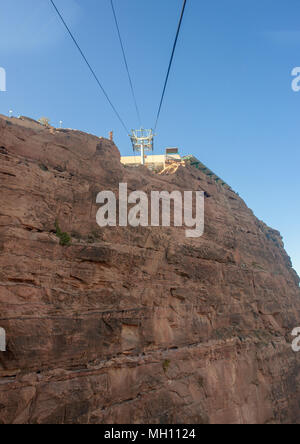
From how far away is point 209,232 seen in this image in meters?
18.5

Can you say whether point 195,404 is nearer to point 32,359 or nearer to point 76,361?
point 76,361

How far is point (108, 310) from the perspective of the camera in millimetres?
11836

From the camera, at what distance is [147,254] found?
1409 centimetres

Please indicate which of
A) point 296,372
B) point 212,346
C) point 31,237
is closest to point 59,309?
point 31,237

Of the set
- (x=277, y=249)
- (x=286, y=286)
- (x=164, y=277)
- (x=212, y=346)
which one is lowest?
(x=212, y=346)

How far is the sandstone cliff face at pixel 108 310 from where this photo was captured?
9.81 metres

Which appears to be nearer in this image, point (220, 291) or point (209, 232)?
point (220, 291)

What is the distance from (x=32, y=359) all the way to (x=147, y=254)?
6237 millimetres

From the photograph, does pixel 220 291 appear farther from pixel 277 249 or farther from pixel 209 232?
pixel 277 249

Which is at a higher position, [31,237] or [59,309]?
[31,237]

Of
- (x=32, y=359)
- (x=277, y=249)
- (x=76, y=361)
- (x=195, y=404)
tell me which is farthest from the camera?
(x=277, y=249)

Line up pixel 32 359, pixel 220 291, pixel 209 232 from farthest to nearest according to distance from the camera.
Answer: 1. pixel 209 232
2. pixel 220 291
3. pixel 32 359

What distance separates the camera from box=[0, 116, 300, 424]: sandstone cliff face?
9.81m
